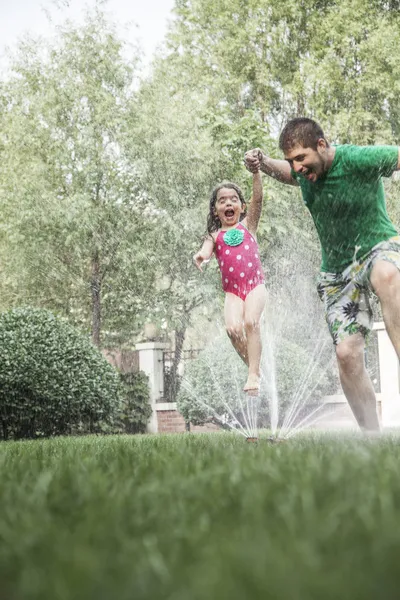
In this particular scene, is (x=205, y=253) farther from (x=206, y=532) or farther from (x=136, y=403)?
(x=136, y=403)

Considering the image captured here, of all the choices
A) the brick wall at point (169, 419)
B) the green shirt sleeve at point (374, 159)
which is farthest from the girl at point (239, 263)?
the brick wall at point (169, 419)

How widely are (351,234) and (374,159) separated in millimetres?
416

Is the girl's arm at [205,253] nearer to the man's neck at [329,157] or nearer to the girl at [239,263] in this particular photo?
the girl at [239,263]

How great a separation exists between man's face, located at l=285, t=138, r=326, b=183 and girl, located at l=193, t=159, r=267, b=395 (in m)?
0.99

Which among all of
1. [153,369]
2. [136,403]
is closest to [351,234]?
[136,403]

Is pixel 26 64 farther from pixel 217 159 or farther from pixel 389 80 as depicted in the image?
pixel 389 80

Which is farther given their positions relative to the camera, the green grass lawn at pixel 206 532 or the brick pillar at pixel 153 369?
the brick pillar at pixel 153 369

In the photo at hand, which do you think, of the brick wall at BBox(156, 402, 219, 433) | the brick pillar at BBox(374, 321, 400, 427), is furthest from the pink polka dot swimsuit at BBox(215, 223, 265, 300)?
the brick wall at BBox(156, 402, 219, 433)

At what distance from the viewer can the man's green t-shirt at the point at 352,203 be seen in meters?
4.16

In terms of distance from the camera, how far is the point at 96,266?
18719 millimetres

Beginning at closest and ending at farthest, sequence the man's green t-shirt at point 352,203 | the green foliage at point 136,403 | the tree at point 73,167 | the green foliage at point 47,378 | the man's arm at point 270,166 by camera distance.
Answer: the man's green t-shirt at point 352,203 < the man's arm at point 270,166 < the green foliage at point 47,378 < the green foliage at point 136,403 < the tree at point 73,167

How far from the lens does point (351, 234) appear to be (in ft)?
13.9

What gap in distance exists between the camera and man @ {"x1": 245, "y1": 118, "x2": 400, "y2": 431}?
4.08m

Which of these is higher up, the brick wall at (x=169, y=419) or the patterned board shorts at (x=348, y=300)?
the patterned board shorts at (x=348, y=300)
